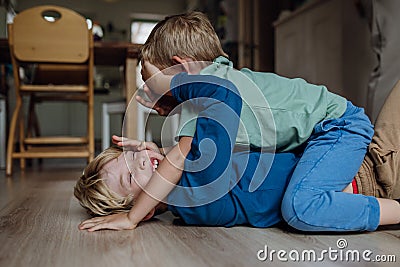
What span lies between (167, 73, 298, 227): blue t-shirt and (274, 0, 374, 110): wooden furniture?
5.15ft

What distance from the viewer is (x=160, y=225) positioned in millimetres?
1221

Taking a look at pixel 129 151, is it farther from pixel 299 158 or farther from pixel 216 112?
pixel 299 158

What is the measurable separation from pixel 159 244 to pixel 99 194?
0.94 ft

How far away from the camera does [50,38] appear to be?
108 inches

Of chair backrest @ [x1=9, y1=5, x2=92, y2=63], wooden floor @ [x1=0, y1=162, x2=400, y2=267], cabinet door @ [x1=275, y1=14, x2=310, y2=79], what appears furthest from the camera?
cabinet door @ [x1=275, y1=14, x2=310, y2=79]

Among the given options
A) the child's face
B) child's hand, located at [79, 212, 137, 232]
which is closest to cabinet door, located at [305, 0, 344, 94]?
the child's face

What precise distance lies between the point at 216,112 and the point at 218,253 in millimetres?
315

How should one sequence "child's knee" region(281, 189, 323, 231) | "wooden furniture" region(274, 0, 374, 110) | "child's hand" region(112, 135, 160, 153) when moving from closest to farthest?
"child's knee" region(281, 189, 323, 231) < "child's hand" region(112, 135, 160, 153) < "wooden furniture" region(274, 0, 374, 110)

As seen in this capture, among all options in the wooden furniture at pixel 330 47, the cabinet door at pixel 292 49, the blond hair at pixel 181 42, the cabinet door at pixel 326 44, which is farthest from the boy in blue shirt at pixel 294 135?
the cabinet door at pixel 292 49

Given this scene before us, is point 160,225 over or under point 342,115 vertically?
under

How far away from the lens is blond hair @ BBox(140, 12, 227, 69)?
1169 millimetres

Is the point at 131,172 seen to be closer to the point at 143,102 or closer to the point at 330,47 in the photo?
the point at 143,102

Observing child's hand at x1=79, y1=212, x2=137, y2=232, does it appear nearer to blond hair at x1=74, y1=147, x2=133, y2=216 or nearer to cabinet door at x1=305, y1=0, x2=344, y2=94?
blond hair at x1=74, y1=147, x2=133, y2=216

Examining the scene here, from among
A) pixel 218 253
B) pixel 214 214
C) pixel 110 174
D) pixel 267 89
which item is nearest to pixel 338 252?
pixel 218 253
